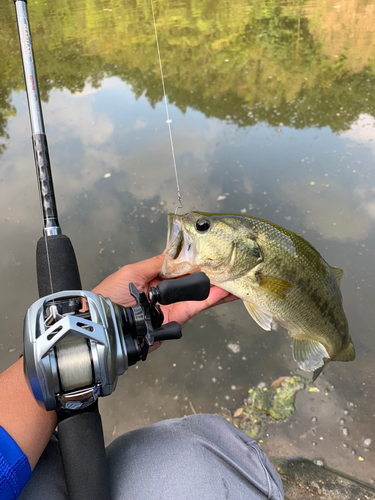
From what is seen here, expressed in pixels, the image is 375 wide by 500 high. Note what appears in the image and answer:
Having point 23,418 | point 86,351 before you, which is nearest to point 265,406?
point 23,418

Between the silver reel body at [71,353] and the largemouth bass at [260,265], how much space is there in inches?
34.1

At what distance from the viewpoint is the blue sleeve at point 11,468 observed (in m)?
1.02

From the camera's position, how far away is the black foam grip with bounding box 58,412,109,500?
1.08 metres

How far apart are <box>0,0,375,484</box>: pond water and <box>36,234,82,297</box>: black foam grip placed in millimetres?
1356

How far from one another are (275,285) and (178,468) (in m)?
0.99

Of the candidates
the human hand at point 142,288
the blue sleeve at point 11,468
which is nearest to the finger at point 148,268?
the human hand at point 142,288

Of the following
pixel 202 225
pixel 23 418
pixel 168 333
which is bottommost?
pixel 23 418

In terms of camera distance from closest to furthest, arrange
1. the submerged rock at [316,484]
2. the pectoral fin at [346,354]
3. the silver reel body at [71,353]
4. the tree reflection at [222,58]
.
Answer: the silver reel body at [71,353]
the submerged rock at [316,484]
the pectoral fin at [346,354]
the tree reflection at [222,58]

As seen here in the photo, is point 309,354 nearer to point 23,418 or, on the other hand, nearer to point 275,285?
point 275,285

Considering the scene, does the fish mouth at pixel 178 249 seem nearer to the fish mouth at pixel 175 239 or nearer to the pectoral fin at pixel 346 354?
the fish mouth at pixel 175 239

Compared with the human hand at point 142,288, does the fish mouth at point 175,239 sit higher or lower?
higher

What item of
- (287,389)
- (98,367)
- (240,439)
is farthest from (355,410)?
(98,367)

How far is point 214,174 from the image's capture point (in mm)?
3979

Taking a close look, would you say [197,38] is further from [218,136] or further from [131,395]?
[131,395]
